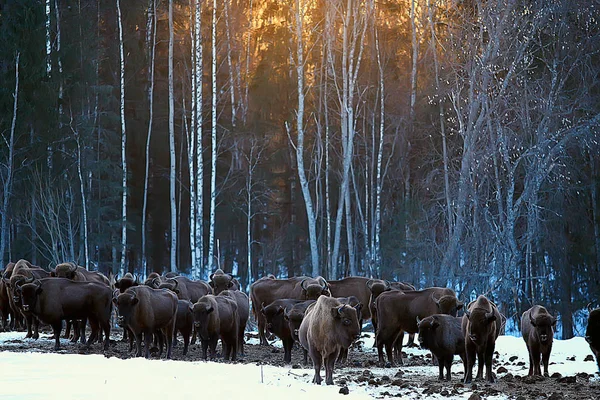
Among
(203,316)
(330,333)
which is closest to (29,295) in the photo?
(203,316)

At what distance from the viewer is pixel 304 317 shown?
14578 mm

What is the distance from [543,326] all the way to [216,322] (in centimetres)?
624

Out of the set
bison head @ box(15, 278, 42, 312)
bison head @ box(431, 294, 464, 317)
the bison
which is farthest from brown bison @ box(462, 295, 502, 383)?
bison head @ box(15, 278, 42, 312)

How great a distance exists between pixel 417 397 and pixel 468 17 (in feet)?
74.2

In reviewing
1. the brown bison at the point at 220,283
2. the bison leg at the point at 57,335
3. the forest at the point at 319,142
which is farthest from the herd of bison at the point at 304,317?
the forest at the point at 319,142

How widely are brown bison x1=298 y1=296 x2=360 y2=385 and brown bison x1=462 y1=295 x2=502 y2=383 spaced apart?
1943 mm

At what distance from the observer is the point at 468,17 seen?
3125 centimetres

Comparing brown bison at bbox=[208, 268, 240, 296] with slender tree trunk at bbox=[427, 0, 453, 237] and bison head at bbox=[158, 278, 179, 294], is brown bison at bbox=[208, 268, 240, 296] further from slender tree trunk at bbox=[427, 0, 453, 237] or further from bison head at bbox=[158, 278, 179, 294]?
slender tree trunk at bbox=[427, 0, 453, 237]

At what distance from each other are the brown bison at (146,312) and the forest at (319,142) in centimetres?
1298

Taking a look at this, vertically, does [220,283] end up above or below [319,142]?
below

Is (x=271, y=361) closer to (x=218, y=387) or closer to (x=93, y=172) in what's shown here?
(x=218, y=387)

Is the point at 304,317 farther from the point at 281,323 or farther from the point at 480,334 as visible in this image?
the point at 480,334

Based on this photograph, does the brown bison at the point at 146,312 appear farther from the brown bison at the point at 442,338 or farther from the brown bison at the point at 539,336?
the brown bison at the point at 539,336

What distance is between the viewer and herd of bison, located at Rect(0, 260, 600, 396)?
13.3m
